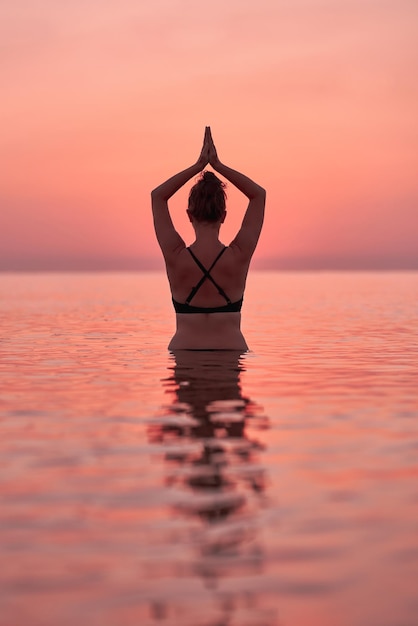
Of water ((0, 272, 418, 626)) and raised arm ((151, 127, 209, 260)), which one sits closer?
water ((0, 272, 418, 626))

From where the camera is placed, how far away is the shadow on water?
11.2 feet

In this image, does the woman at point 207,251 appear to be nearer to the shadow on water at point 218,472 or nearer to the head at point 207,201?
the head at point 207,201

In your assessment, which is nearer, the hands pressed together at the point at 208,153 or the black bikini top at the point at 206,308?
the black bikini top at the point at 206,308

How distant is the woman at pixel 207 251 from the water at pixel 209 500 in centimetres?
86

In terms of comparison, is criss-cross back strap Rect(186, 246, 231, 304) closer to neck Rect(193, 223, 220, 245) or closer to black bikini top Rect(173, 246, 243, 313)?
black bikini top Rect(173, 246, 243, 313)

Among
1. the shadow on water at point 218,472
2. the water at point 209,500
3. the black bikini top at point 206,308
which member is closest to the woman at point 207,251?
the black bikini top at point 206,308

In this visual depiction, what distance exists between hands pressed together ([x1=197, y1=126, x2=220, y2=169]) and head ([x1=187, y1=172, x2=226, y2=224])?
1.05 feet

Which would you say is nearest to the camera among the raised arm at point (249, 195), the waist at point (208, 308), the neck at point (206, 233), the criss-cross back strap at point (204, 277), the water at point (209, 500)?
the water at point (209, 500)

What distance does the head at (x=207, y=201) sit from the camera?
9.71 metres

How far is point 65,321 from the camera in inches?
813

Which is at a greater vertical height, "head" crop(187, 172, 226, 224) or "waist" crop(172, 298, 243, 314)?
"head" crop(187, 172, 226, 224)

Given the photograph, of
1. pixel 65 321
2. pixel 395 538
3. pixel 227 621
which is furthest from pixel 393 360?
pixel 65 321

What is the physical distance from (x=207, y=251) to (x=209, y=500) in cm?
571

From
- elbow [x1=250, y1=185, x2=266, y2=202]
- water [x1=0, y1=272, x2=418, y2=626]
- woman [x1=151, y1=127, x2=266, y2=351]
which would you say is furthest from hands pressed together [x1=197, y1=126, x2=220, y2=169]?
water [x1=0, y1=272, x2=418, y2=626]
